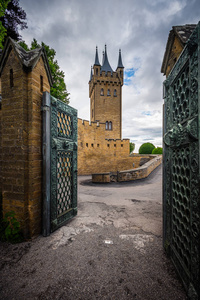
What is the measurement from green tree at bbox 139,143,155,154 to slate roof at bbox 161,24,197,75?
25.1 m

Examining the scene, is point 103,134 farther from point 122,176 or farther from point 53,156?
point 53,156

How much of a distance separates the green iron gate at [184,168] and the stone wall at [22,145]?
7.56 feet

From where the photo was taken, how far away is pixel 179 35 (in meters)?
2.37

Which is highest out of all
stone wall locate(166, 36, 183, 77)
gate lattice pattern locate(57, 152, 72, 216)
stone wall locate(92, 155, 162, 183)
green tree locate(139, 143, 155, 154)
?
stone wall locate(166, 36, 183, 77)

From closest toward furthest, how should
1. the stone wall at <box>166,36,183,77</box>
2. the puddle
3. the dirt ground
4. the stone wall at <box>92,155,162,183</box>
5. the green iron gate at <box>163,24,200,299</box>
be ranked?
1. the green iron gate at <box>163,24,200,299</box>
2. the dirt ground
3. the puddle
4. the stone wall at <box>166,36,183,77</box>
5. the stone wall at <box>92,155,162,183</box>

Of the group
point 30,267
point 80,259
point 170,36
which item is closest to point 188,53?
point 170,36

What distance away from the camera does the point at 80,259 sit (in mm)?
2016

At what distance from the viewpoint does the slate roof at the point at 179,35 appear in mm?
2322

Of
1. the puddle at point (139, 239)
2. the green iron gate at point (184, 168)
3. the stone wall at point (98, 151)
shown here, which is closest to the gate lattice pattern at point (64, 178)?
the puddle at point (139, 239)

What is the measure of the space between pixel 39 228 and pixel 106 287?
165 cm

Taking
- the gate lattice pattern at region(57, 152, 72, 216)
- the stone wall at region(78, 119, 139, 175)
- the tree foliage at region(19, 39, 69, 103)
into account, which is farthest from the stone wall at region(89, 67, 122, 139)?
the gate lattice pattern at region(57, 152, 72, 216)

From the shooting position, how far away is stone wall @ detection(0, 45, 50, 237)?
2.45 m

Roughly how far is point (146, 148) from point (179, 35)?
26.8 metres

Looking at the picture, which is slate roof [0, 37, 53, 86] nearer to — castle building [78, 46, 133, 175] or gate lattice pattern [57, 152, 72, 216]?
gate lattice pattern [57, 152, 72, 216]
